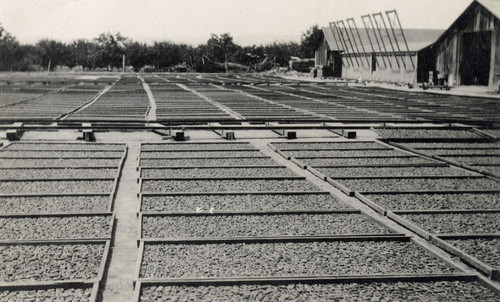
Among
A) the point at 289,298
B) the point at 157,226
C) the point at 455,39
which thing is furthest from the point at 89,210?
the point at 455,39

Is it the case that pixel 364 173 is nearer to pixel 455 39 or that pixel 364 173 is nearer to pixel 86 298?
pixel 86 298

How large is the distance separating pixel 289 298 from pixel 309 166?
6611mm

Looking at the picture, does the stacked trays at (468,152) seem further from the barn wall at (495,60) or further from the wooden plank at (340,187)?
the barn wall at (495,60)

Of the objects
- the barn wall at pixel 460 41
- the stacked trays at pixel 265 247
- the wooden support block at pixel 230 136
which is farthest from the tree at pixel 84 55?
the stacked trays at pixel 265 247

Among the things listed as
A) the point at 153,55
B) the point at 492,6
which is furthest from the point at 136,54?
the point at 492,6

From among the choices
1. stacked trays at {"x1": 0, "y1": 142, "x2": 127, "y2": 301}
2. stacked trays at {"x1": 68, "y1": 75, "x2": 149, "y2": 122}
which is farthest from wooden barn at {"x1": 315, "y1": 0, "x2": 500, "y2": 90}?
stacked trays at {"x1": 0, "y1": 142, "x2": 127, "y2": 301}

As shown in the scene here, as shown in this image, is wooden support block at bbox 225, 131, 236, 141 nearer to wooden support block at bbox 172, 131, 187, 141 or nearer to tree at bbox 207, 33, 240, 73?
wooden support block at bbox 172, 131, 187, 141

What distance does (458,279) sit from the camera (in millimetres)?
6199

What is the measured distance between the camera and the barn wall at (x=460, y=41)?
33.8m

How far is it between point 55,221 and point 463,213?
6.05 meters

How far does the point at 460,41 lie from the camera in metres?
38.4

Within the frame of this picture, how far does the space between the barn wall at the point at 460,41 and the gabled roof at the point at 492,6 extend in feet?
1.12

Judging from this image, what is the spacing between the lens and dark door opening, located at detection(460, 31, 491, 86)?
37406 millimetres

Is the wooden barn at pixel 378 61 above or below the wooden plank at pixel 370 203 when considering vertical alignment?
above
